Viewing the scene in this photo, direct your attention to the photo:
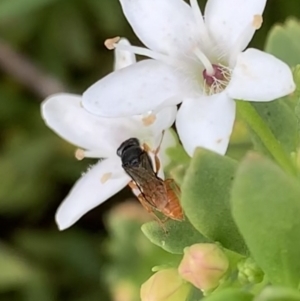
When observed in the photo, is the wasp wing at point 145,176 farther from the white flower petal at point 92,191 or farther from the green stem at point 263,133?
the green stem at point 263,133

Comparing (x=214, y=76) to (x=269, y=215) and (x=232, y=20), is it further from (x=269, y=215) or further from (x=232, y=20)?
(x=269, y=215)

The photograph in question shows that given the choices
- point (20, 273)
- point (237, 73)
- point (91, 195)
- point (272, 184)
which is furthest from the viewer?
point (20, 273)

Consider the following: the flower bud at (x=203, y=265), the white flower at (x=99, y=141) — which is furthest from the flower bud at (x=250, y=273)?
the white flower at (x=99, y=141)

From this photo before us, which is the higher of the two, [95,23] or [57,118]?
[57,118]

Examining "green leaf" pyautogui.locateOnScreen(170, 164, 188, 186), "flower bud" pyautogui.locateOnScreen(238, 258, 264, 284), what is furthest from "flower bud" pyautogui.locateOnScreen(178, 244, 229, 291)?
"green leaf" pyautogui.locateOnScreen(170, 164, 188, 186)

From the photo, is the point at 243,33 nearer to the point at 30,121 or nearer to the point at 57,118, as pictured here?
the point at 57,118

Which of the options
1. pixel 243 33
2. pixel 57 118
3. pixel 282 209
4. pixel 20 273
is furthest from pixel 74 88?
pixel 282 209

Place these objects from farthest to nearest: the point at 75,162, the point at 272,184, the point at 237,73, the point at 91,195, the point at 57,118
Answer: the point at 75,162 < the point at 57,118 < the point at 91,195 < the point at 237,73 < the point at 272,184

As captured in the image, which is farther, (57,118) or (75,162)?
(75,162)
